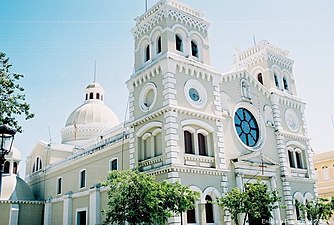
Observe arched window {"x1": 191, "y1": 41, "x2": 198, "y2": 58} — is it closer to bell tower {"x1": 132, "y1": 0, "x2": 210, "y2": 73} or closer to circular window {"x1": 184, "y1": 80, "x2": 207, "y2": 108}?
bell tower {"x1": 132, "y1": 0, "x2": 210, "y2": 73}

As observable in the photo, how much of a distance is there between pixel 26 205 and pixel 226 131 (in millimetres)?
21624

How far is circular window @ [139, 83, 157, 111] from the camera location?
22417 millimetres

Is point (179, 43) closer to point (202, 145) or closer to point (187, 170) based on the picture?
point (202, 145)

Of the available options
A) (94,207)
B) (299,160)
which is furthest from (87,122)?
(299,160)

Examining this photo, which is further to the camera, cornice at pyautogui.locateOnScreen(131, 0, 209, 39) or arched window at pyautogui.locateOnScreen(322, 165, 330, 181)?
arched window at pyautogui.locateOnScreen(322, 165, 330, 181)

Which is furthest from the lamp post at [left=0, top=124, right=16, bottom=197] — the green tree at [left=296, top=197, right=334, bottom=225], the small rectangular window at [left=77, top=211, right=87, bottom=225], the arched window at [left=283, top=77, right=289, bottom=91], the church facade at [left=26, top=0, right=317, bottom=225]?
the arched window at [left=283, top=77, right=289, bottom=91]

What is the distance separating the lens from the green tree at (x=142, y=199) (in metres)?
16.6

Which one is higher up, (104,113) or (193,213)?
(104,113)

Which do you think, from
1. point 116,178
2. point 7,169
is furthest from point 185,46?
point 7,169

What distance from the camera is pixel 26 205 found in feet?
112

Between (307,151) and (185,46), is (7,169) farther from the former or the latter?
(307,151)

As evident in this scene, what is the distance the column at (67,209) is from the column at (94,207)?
12.8ft

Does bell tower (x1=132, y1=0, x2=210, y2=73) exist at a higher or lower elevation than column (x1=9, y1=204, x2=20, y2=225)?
higher

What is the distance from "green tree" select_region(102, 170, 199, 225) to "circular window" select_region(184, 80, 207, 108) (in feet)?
21.3
